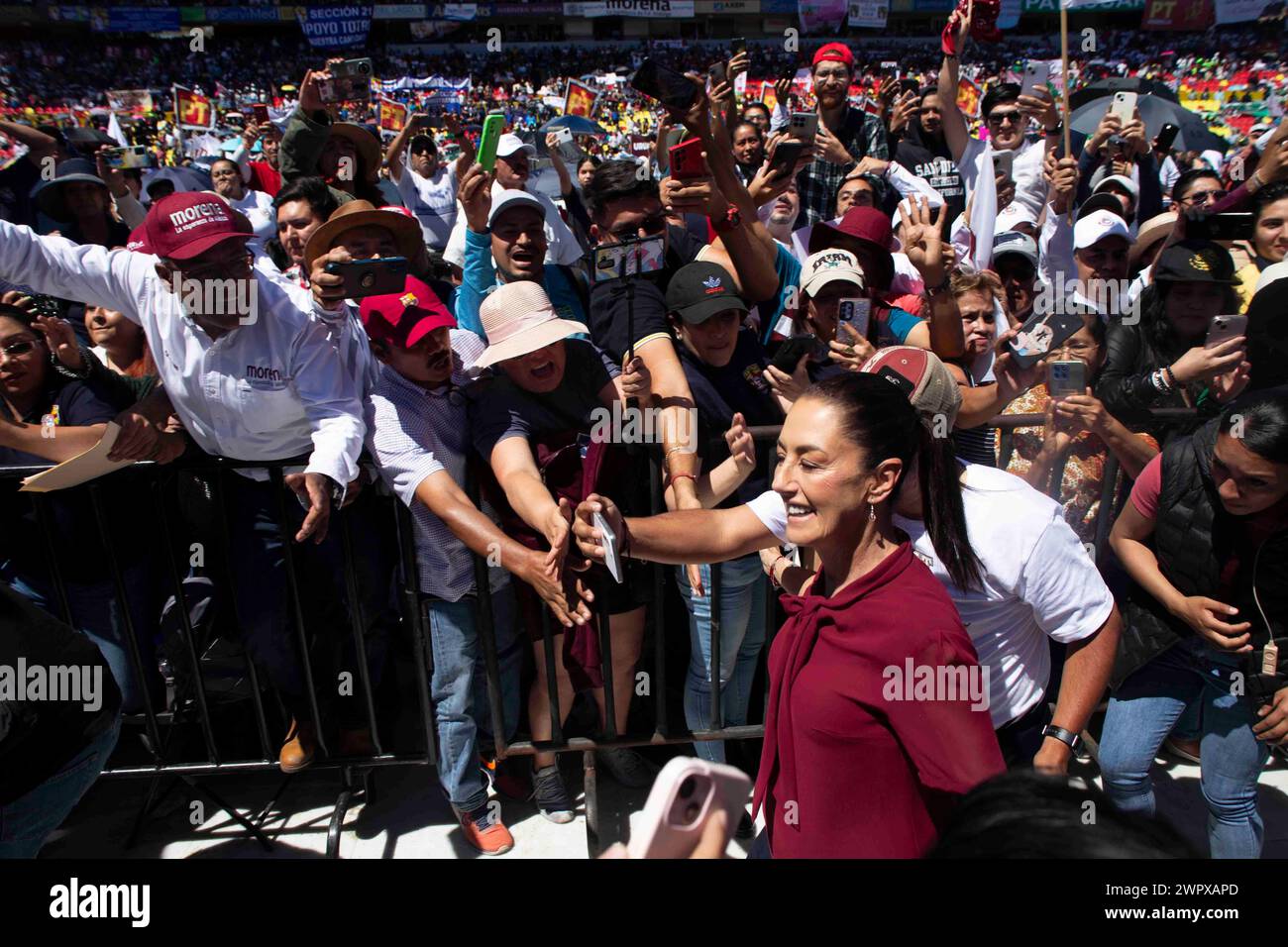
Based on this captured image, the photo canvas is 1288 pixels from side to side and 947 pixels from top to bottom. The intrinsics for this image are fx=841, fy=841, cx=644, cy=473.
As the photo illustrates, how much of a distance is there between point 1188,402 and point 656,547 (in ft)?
7.36

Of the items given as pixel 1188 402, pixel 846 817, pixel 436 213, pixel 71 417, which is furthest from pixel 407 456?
pixel 436 213

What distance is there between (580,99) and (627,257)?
18.8ft

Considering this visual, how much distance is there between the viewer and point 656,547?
244cm

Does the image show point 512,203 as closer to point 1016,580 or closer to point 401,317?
point 401,317

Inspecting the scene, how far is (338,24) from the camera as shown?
27.9 m

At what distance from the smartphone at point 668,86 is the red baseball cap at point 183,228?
1670 mm

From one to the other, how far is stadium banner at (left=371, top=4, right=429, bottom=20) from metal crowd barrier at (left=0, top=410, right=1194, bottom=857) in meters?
43.3

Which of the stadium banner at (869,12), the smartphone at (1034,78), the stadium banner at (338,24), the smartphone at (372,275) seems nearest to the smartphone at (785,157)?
the smartphone at (372,275)

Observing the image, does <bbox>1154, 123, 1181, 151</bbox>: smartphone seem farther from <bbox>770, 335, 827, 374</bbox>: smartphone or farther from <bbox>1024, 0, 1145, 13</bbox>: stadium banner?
<bbox>1024, 0, 1145, 13</bbox>: stadium banner

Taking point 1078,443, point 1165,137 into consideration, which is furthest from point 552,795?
point 1165,137

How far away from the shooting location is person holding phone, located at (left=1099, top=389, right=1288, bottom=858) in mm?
2400

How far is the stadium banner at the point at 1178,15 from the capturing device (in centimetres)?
3694


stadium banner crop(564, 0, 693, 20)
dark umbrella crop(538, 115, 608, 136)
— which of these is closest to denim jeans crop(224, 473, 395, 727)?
dark umbrella crop(538, 115, 608, 136)
